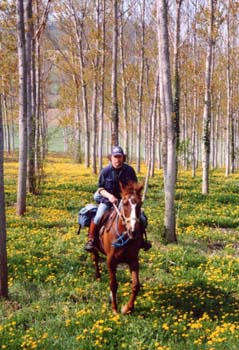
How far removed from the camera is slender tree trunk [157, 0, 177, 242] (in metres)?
11.1

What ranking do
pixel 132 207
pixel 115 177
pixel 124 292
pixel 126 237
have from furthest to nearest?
pixel 115 177, pixel 124 292, pixel 126 237, pixel 132 207

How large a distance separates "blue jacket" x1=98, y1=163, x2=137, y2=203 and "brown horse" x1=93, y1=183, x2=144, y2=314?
0.59 meters

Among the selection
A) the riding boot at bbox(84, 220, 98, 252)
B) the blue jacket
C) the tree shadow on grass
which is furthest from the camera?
the riding boot at bbox(84, 220, 98, 252)

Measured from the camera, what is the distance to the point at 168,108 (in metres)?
11.1

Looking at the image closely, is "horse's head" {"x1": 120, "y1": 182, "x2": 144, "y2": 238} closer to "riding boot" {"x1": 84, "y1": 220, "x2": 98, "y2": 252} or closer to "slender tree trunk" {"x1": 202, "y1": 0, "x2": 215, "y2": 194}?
"riding boot" {"x1": 84, "y1": 220, "x2": 98, "y2": 252}

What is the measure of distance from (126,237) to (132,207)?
69 cm

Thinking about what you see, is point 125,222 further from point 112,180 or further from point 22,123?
point 22,123

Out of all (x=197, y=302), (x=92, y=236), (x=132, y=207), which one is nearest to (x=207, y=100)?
(x=92, y=236)

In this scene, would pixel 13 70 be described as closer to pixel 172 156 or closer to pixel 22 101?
pixel 22 101

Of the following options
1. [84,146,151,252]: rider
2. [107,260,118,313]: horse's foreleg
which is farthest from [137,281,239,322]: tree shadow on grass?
[84,146,151,252]: rider

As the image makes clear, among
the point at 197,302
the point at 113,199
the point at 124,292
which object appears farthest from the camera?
the point at 124,292

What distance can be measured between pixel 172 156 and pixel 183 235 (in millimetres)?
2351

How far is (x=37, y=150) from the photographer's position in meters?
18.0

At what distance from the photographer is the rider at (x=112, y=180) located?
26.5ft
